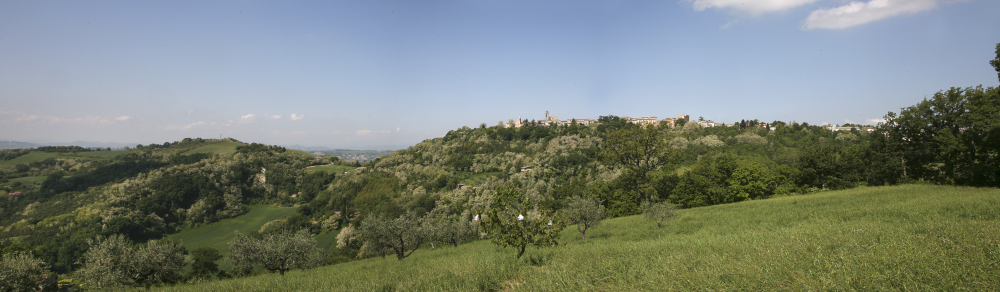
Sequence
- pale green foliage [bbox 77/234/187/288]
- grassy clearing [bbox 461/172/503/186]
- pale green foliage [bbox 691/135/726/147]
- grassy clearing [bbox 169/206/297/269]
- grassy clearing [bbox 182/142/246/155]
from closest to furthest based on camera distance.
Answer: pale green foliage [bbox 77/234/187/288] < grassy clearing [bbox 169/206/297/269] < pale green foliage [bbox 691/135/726/147] < grassy clearing [bbox 461/172/503/186] < grassy clearing [bbox 182/142/246/155]

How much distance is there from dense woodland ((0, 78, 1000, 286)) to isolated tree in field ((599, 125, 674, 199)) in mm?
155

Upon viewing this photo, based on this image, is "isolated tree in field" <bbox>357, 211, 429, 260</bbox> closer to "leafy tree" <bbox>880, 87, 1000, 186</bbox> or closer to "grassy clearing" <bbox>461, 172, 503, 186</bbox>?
"leafy tree" <bbox>880, 87, 1000, 186</bbox>

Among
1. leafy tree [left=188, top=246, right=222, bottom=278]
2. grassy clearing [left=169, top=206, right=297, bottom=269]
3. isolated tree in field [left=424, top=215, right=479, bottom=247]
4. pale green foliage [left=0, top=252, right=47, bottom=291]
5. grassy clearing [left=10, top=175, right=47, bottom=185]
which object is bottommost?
grassy clearing [left=169, top=206, right=297, bottom=269]

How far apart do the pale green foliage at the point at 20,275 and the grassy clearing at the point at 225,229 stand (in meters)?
71.2

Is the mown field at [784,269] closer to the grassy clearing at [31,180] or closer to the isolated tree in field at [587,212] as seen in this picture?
A: the isolated tree in field at [587,212]

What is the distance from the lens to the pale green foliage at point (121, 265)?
58.0 ft

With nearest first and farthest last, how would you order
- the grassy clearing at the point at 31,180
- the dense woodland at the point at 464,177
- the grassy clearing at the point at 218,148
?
the dense woodland at the point at 464,177 → the grassy clearing at the point at 31,180 → the grassy clearing at the point at 218,148

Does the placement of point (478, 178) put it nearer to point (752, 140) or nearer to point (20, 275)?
point (752, 140)

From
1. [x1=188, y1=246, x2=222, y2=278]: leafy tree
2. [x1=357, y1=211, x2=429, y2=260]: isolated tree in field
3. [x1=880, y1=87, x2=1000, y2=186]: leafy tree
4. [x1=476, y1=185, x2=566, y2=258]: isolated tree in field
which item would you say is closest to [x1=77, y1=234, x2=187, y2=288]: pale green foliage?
[x1=357, y1=211, x2=429, y2=260]: isolated tree in field

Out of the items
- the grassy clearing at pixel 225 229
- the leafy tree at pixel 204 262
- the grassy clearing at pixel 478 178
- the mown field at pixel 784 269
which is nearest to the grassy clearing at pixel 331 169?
the grassy clearing at pixel 225 229

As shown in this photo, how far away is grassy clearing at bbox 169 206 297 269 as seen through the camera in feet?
282

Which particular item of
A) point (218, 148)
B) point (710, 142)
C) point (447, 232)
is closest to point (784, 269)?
point (447, 232)

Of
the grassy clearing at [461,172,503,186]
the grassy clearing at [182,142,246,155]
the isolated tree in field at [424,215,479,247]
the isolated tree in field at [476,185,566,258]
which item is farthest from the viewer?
the grassy clearing at [182,142,246,155]

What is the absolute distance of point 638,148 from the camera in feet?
117
